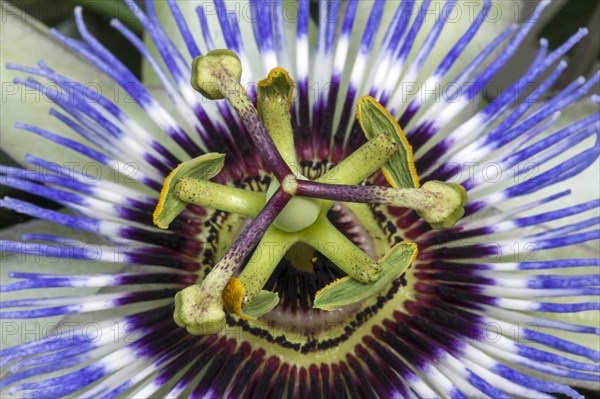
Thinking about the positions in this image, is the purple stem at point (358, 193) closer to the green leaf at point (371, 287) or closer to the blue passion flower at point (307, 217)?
the blue passion flower at point (307, 217)

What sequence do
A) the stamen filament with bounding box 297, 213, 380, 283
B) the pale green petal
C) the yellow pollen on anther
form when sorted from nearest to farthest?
the yellow pollen on anther
the stamen filament with bounding box 297, 213, 380, 283
the pale green petal

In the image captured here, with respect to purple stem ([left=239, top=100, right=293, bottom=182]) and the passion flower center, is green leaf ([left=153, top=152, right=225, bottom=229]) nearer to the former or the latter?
the passion flower center

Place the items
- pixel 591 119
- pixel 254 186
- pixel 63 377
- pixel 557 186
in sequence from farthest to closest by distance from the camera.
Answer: pixel 254 186, pixel 557 186, pixel 591 119, pixel 63 377

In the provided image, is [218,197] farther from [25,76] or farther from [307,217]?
[25,76]

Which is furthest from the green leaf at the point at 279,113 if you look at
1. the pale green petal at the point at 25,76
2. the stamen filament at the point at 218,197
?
the pale green petal at the point at 25,76

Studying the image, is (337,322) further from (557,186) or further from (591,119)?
(591,119)

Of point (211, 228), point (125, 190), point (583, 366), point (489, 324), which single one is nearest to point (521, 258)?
point (489, 324)

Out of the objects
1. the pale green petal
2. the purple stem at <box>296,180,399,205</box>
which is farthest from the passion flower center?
the pale green petal
